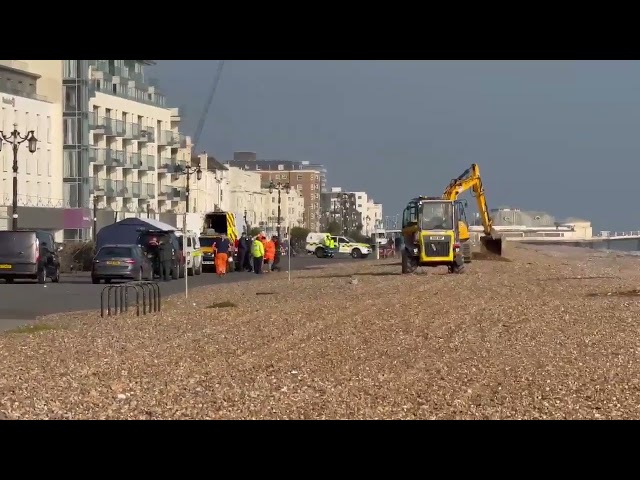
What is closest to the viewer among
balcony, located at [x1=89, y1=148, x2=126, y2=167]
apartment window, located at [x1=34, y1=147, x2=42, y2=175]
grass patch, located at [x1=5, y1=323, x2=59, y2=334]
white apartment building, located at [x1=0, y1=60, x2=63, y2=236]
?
grass patch, located at [x1=5, y1=323, x2=59, y2=334]

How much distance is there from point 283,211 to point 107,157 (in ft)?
276

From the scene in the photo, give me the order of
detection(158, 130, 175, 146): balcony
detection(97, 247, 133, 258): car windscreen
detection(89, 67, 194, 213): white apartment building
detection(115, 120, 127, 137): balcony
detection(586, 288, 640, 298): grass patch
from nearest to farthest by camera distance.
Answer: detection(586, 288, 640, 298): grass patch, detection(97, 247, 133, 258): car windscreen, detection(89, 67, 194, 213): white apartment building, detection(115, 120, 127, 137): balcony, detection(158, 130, 175, 146): balcony

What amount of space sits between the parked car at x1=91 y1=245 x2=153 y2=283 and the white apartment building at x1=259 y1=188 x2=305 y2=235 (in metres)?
92.8

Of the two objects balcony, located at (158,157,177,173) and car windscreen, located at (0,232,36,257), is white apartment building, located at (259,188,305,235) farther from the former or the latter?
car windscreen, located at (0,232,36,257)

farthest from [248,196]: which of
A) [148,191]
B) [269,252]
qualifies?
[269,252]

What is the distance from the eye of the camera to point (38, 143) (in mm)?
74375

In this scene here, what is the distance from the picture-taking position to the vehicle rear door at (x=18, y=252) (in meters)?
39.5

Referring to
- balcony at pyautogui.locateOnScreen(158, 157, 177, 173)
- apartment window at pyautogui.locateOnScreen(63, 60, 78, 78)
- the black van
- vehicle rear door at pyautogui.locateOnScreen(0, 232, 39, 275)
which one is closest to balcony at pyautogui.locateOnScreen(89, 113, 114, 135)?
apartment window at pyautogui.locateOnScreen(63, 60, 78, 78)

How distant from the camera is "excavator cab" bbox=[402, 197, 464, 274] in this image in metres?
46.0

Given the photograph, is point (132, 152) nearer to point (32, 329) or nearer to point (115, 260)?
point (115, 260)

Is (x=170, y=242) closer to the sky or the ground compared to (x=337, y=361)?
closer to the sky
